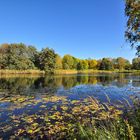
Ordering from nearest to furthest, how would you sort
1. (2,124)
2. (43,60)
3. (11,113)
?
(2,124), (11,113), (43,60)

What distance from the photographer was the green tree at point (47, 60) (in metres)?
74.1

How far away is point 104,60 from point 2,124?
99945 millimetres

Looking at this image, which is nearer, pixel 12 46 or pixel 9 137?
pixel 9 137

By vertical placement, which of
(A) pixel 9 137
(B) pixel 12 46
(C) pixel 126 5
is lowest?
(A) pixel 9 137

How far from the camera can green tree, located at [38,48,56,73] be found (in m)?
74.1

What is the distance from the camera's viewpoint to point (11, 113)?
1112 centimetres

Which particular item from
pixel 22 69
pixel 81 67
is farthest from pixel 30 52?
pixel 81 67

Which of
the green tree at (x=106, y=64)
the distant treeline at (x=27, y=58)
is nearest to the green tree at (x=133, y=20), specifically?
the distant treeline at (x=27, y=58)

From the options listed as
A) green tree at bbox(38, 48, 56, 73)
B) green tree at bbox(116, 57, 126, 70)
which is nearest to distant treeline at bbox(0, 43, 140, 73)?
green tree at bbox(38, 48, 56, 73)

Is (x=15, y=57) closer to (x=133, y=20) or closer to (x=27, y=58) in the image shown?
(x=27, y=58)

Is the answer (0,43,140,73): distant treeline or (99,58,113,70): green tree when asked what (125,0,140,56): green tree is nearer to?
(0,43,140,73): distant treeline

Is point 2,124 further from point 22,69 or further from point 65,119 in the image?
point 22,69

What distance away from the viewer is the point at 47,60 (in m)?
73.9

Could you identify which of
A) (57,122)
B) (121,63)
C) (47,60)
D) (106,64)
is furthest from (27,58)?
(57,122)
